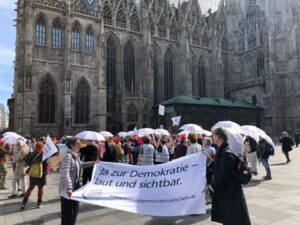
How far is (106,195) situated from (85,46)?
1274 inches

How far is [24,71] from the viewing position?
103 feet

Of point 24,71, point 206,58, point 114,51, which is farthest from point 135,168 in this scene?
point 206,58

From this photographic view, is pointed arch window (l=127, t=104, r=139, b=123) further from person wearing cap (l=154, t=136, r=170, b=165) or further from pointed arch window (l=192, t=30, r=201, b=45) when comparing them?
person wearing cap (l=154, t=136, r=170, b=165)

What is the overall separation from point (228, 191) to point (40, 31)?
3340 cm

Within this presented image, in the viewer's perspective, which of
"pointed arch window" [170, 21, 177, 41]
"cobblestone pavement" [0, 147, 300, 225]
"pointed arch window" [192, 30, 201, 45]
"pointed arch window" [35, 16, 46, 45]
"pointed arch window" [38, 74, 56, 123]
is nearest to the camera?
"cobblestone pavement" [0, 147, 300, 225]

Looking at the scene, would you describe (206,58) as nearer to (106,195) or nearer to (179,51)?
(179,51)

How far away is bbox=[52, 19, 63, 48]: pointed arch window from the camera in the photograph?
34.1 metres

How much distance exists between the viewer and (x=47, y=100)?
32.9 meters

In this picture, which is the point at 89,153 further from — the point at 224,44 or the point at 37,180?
the point at 224,44

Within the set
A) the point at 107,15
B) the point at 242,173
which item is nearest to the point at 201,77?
the point at 107,15

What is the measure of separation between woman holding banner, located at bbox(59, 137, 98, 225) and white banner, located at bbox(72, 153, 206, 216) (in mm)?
192

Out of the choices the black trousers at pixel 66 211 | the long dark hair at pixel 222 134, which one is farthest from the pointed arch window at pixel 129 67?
the long dark hair at pixel 222 134

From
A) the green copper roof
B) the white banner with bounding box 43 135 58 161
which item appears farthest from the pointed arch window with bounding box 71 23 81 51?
the white banner with bounding box 43 135 58 161

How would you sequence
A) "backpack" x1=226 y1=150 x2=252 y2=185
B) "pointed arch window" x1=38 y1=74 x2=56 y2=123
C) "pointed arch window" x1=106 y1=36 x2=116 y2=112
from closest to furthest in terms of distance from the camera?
"backpack" x1=226 y1=150 x2=252 y2=185, "pointed arch window" x1=38 y1=74 x2=56 y2=123, "pointed arch window" x1=106 y1=36 x2=116 y2=112
